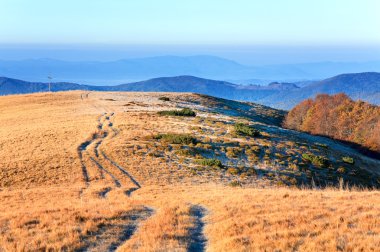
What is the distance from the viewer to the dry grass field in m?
12.4

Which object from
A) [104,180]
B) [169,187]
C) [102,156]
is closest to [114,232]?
[169,187]

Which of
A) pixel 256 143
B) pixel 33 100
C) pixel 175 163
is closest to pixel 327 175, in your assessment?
pixel 256 143

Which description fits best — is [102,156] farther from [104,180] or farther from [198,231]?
[198,231]

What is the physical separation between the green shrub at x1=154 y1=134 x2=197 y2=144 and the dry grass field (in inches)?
5.3

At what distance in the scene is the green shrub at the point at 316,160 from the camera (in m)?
36.6

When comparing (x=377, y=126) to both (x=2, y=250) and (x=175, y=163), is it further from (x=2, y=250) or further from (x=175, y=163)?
(x=2, y=250)

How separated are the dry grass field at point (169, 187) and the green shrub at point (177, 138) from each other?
5.3 inches

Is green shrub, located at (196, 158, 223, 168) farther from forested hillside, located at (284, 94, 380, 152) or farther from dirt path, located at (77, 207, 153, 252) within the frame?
forested hillside, located at (284, 94, 380, 152)

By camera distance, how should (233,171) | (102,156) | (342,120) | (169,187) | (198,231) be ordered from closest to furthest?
(198,231)
(169,187)
(233,171)
(102,156)
(342,120)

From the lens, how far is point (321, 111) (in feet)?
316

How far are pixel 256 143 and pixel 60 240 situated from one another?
29.8 meters

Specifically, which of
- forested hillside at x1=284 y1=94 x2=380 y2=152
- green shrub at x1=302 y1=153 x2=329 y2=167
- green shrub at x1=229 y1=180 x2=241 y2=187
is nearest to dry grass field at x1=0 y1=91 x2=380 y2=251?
green shrub at x1=229 y1=180 x2=241 y2=187

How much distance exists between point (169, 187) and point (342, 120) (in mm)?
73492

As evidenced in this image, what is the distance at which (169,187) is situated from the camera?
26266mm
